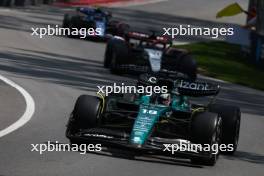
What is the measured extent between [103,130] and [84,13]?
21.4m

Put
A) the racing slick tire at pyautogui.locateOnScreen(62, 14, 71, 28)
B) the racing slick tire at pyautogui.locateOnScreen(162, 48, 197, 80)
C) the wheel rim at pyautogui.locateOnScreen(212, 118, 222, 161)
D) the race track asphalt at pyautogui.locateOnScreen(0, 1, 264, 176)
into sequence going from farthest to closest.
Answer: the racing slick tire at pyautogui.locateOnScreen(62, 14, 71, 28)
the racing slick tire at pyautogui.locateOnScreen(162, 48, 197, 80)
the wheel rim at pyautogui.locateOnScreen(212, 118, 222, 161)
the race track asphalt at pyautogui.locateOnScreen(0, 1, 264, 176)

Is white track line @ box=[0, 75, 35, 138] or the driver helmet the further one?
white track line @ box=[0, 75, 35, 138]

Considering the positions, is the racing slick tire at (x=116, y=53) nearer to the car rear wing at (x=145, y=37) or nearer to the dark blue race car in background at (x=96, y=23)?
the car rear wing at (x=145, y=37)

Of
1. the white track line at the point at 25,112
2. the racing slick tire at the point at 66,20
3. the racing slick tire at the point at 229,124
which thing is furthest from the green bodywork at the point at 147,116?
the racing slick tire at the point at 66,20

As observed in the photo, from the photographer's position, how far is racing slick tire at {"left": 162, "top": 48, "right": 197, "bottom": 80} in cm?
2473

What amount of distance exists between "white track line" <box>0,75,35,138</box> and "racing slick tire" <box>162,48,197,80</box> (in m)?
5.11

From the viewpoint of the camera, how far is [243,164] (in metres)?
13.2

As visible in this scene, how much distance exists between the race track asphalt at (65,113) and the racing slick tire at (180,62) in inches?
44.3

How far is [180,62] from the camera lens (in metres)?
25.0

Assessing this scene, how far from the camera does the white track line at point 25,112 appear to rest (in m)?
14.1

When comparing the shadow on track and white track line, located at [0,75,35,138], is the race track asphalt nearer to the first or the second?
the shadow on track

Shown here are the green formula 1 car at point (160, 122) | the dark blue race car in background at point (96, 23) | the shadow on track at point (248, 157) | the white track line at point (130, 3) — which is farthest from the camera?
the white track line at point (130, 3)

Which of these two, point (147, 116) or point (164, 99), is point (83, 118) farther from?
point (164, 99)

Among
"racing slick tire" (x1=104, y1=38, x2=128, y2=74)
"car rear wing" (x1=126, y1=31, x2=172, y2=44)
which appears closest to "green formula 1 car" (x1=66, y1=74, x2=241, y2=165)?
"racing slick tire" (x1=104, y1=38, x2=128, y2=74)
